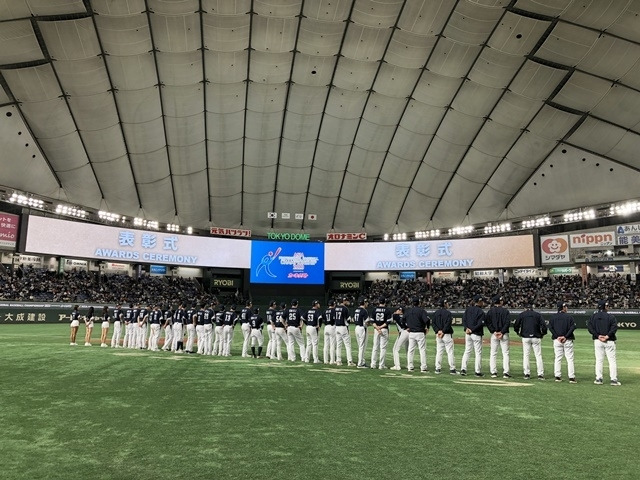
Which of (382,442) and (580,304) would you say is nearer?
(382,442)

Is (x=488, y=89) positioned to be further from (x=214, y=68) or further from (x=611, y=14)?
(x=214, y=68)

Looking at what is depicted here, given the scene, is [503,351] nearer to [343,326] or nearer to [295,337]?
[343,326]

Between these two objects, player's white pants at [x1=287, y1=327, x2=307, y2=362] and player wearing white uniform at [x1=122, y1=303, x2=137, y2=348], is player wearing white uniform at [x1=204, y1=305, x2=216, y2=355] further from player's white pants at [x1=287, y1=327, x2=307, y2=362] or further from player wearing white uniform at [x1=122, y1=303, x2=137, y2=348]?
player wearing white uniform at [x1=122, y1=303, x2=137, y2=348]

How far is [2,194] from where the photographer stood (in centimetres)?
4062

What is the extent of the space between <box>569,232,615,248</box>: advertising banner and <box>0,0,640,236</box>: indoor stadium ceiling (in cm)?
338

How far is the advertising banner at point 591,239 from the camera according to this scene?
4384cm

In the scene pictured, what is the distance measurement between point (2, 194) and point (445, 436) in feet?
149

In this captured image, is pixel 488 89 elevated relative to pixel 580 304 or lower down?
elevated

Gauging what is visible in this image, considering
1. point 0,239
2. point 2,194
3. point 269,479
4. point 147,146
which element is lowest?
point 269,479

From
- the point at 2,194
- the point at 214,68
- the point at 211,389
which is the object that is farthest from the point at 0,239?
the point at 211,389

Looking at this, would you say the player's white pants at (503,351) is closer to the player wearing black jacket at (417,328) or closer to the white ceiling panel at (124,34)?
the player wearing black jacket at (417,328)

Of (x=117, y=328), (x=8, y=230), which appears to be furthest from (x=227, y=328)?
(x=8, y=230)

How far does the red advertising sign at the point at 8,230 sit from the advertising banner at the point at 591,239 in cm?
5261

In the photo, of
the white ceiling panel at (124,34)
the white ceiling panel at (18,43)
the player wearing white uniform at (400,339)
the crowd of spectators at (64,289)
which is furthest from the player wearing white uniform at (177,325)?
the white ceiling panel at (18,43)
